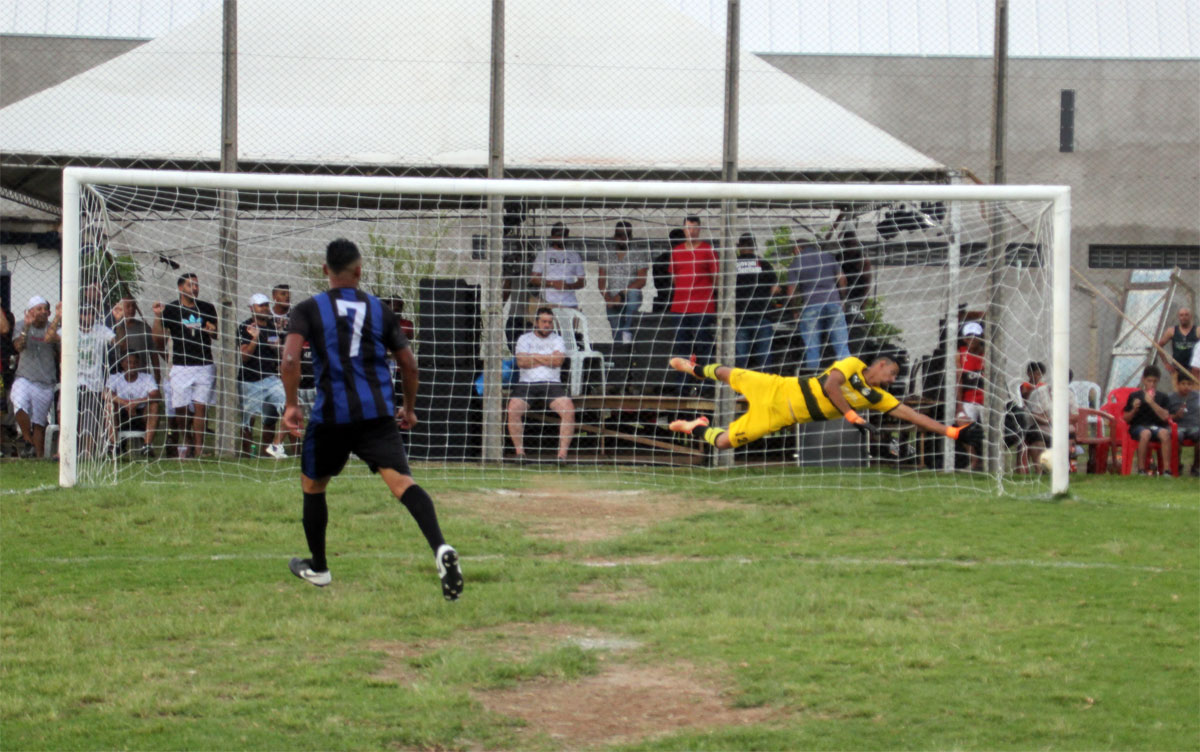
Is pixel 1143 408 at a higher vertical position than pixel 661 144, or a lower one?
lower

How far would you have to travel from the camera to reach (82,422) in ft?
37.7

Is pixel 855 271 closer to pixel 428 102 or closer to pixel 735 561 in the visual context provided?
pixel 428 102

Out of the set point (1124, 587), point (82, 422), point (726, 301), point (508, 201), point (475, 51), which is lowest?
point (1124, 587)

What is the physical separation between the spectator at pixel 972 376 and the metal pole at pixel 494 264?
4.39 m

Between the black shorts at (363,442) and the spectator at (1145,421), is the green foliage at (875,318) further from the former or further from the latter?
the black shorts at (363,442)

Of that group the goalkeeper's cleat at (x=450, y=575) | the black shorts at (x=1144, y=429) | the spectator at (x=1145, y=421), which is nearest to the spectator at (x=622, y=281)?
the spectator at (x=1145, y=421)

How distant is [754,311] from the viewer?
1319cm

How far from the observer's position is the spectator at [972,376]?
12.8 m

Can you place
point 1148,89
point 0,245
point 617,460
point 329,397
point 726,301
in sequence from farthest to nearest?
1. point 1148,89
2. point 0,245
3. point 726,301
4. point 617,460
5. point 329,397

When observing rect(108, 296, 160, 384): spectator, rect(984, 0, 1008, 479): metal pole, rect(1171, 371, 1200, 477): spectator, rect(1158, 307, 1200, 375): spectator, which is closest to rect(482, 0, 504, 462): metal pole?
rect(108, 296, 160, 384): spectator

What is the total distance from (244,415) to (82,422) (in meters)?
1.47

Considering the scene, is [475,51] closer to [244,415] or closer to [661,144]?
[661,144]

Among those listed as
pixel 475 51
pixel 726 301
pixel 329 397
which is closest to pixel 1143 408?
pixel 726 301

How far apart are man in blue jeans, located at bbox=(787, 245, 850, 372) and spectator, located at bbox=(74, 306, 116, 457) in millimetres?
6344
